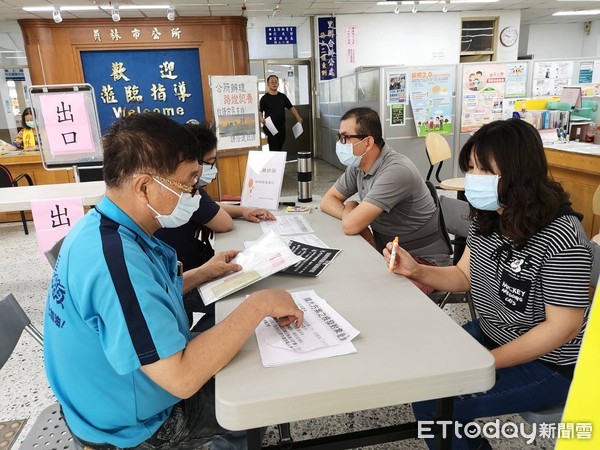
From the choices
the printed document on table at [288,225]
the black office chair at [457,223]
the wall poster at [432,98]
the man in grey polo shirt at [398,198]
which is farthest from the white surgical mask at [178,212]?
the wall poster at [432,98]

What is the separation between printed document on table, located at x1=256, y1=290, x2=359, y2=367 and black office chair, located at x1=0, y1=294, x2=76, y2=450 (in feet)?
2.06

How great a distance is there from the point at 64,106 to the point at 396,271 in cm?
257

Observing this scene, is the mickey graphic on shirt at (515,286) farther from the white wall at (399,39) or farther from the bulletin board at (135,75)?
the white wall at (399,39)

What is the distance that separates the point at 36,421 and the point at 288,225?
3.77 feet

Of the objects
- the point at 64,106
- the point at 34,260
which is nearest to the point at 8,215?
the point at 34,260

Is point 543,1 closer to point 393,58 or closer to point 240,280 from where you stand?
point 393,58

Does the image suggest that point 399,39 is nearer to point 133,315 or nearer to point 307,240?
point 307,240

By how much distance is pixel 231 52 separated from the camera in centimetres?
697

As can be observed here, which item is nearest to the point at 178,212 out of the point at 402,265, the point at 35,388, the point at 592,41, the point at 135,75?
the point at 402,265

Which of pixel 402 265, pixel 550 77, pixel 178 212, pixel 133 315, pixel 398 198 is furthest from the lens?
pixel 550 77

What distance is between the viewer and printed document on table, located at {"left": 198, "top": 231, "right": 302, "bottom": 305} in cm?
122

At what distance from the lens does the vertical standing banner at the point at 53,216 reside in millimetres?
2393

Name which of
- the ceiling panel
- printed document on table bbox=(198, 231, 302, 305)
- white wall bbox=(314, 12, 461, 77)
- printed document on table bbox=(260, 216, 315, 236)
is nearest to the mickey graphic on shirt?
printed document on table bbox=(198, 231, 302, 305)

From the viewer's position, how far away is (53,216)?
2463 millimetres
